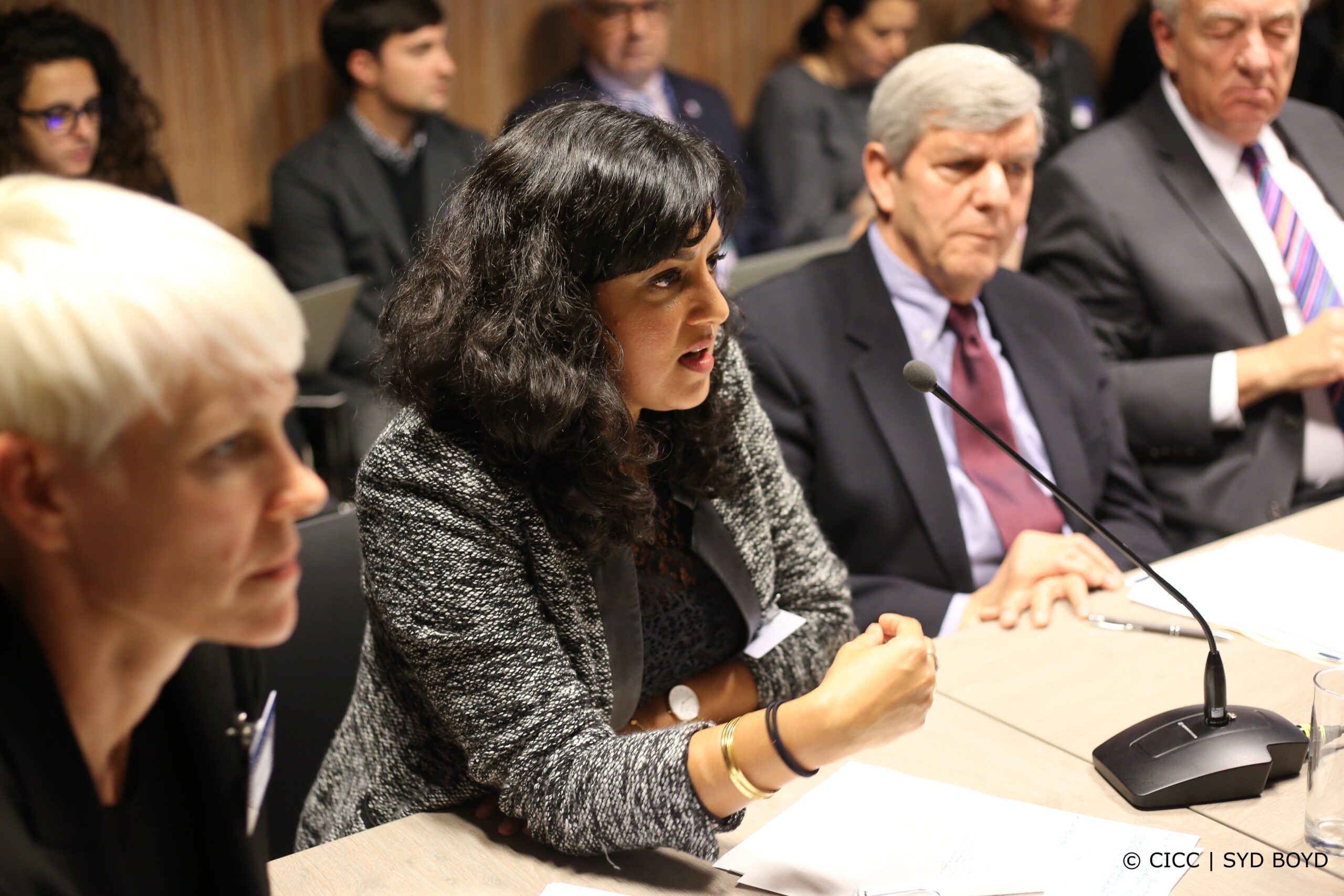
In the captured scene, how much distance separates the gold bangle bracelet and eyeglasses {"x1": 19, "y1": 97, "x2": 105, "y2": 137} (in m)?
2.84

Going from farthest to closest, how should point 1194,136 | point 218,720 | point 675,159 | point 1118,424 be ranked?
point 1194,136, point 1118,424, point 675,159, point 218,720

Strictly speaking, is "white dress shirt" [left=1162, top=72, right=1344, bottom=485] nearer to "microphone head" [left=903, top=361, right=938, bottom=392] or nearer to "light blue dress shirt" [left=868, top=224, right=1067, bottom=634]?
"light blue dress shirt" [left=868, top=224, right=1067, bottom=634]

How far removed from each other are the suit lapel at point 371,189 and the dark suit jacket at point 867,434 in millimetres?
2004

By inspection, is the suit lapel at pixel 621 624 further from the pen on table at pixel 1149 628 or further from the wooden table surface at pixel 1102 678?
the pen on table at pixel 1149 628

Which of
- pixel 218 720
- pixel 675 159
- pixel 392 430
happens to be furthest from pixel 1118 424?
pixel 218 720

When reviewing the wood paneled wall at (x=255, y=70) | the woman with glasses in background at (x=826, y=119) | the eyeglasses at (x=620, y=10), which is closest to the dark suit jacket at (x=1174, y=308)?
the woman with glasses in background at (x=826, y=119)

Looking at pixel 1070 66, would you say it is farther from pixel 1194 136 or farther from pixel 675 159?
pixel 675 159

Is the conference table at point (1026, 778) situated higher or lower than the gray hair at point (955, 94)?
lower

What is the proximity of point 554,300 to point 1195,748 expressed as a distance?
85 centimetres

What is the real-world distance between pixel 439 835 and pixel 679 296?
0.65 m

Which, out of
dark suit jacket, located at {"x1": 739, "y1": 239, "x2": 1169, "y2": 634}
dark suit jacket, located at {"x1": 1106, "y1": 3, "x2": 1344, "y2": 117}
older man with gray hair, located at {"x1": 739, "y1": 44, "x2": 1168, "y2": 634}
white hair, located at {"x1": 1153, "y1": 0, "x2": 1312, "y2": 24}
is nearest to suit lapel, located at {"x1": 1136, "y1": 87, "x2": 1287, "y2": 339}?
white hair, located at {"x1": 1153, "y1": 0, "x2": 1312, "y2": 24}

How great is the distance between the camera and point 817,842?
1289 mm

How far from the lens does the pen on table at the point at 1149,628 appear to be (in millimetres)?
1726

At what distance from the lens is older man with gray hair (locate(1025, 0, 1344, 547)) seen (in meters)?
2.63
